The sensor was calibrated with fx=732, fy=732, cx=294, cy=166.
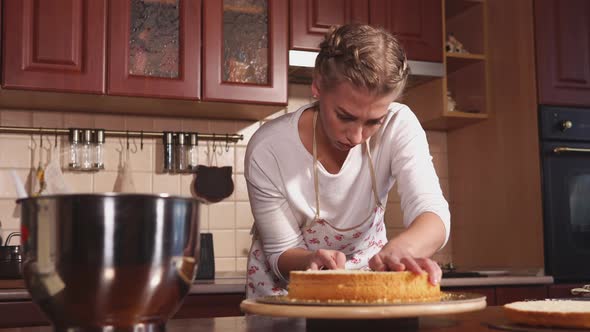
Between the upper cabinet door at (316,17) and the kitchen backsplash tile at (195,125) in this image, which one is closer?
the upper cabinet door at (316,17)

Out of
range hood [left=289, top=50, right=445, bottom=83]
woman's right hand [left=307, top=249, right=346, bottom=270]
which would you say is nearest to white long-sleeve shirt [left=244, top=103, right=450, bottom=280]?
woman's right hand [left=307, top=249, right=346, bottom=270]

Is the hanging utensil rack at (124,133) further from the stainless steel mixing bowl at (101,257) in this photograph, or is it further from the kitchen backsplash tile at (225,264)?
the stainless steel mixing bowl at (101,257)

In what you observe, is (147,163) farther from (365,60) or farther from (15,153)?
(365,60)

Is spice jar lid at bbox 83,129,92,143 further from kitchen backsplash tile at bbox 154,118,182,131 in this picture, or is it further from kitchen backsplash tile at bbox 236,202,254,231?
kitchen backsplash tile at bbox 236,202,254,231

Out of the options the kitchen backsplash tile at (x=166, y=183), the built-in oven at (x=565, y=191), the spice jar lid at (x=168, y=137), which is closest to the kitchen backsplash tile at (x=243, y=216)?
the kitchen backsplash tile at (x=166, y=183)

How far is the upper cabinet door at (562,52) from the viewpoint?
277 centimetres

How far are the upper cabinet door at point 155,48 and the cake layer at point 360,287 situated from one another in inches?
62.9

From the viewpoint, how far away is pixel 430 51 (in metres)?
2.84

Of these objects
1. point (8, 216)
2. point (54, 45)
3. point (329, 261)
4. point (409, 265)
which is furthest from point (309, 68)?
point (409, 265)

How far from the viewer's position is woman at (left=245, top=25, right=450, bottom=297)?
147cm

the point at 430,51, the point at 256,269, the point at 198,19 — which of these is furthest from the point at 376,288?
the point at 430,51

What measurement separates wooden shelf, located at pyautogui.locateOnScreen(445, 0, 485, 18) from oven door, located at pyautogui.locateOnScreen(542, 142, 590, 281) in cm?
Answer: 75

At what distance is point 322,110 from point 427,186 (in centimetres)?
28

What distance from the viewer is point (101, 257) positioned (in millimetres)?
732
